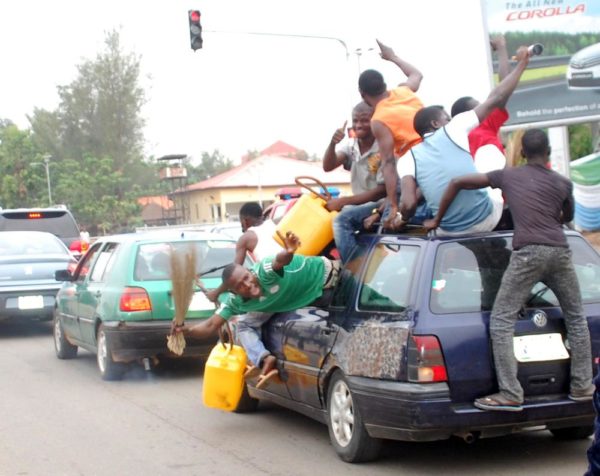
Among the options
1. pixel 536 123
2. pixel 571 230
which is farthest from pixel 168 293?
pixel 536 123

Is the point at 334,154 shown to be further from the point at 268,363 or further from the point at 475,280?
the point at 475,280

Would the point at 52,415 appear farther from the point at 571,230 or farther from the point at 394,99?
the point at 571,230

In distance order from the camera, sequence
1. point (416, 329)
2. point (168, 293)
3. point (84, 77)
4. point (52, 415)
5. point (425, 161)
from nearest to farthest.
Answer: point (416, 329) → point (425, 161) → point (52, 415) → point (168, 293) → point (84, 77)

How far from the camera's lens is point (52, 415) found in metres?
9.22

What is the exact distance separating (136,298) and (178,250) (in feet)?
2.14

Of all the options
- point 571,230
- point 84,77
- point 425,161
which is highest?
point 84,77

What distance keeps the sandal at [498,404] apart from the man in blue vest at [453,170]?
1169 millimetres

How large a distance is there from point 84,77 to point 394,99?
70.1 metres

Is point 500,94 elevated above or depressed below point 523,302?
above

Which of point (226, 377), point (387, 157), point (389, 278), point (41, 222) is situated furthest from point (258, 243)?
point (41, 222)

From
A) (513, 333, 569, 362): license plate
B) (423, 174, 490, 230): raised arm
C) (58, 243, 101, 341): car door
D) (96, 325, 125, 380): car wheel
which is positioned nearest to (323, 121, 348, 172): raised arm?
(423, 174, 490, 230): raised arm

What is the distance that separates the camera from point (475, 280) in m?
6.46

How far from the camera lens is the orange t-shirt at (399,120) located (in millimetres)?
7504

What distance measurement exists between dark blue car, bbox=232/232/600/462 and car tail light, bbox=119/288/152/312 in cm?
375
